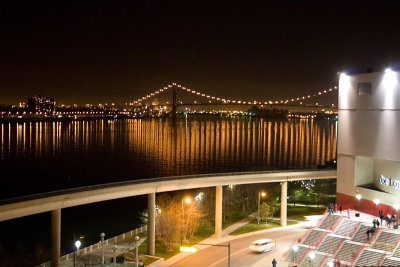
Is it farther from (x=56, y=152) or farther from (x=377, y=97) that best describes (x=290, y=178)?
(x=56, y=152)

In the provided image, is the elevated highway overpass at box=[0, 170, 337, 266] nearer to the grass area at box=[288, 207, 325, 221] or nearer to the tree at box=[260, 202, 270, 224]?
the tree at box=[260, 202, 270, 224]

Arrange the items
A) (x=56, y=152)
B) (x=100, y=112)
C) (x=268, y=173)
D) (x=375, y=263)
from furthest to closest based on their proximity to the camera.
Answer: (x=100, y=112)
(x=56, y=152)
(x=268, y=173)
(x=375, y=263)

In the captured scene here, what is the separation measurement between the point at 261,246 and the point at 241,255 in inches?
34.7

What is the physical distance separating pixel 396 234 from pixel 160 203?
13.7 metres

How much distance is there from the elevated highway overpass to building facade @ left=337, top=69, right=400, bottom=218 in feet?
12.3

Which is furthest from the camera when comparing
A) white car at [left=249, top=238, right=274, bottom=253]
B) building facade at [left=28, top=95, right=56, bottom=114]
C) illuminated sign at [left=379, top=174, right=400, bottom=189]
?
building facade at [left=28, top=95, right=56, bottom=114]

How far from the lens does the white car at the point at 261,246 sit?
1744 cm

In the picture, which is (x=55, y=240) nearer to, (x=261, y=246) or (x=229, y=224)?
(x=261, y=246)

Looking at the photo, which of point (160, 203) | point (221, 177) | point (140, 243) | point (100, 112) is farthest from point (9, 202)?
point (100, 112)

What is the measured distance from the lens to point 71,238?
27.4 m

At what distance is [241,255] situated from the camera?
17.4 m

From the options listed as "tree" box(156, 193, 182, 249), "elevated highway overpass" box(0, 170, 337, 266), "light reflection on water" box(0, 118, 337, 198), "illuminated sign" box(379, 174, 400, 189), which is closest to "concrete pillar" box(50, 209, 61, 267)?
"elevated highway overpass" box(0, 170, 337, 266)

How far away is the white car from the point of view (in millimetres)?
17441

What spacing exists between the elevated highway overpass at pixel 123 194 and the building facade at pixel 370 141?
3747mm
